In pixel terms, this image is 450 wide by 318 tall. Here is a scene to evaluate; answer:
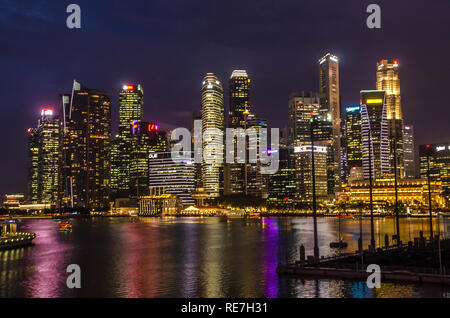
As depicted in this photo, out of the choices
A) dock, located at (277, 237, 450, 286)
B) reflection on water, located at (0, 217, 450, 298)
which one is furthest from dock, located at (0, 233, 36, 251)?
dock, located at (277, 237, 450, 286)

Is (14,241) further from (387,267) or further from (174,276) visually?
(387,267)

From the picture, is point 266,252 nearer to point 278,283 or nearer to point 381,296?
point 278,283

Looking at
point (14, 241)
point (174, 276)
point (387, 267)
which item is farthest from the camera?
point (14, 241)

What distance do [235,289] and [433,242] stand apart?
4067cm

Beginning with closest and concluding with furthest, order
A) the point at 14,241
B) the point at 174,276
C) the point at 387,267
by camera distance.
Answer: the point at 387,267 → the point at 174,276 → the point at 14,241

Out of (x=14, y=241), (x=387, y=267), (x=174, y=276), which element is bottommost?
(x=174, y=276)

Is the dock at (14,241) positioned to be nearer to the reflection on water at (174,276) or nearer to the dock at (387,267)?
the reflection on water at (174,276)

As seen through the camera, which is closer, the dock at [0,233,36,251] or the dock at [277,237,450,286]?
the dock at [277,237,450,286]

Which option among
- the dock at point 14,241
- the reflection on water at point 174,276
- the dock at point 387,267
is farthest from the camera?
the dock at point 14,241

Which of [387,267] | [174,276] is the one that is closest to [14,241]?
[174,276]

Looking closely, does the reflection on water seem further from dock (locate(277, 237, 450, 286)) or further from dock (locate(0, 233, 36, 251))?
dock (locate(0, 233, 36, 251))

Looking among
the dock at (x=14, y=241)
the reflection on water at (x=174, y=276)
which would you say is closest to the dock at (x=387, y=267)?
the reflection on water at (x=174, y=276)

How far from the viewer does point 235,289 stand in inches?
1719

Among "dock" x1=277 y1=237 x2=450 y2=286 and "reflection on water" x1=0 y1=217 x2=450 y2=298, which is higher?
"dock" x1=277 y1=237 x2=450 y2=286
